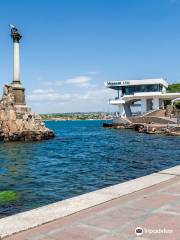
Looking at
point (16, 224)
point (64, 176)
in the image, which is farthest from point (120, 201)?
point (64, 176)

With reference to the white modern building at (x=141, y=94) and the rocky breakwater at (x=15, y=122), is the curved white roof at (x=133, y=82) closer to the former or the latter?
the white modern building at (x=141, y=94)

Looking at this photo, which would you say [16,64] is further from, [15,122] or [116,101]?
[116,101]

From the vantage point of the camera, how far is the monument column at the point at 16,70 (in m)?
54.2

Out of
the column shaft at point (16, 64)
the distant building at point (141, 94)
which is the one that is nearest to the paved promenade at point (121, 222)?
the column shaft at point (16, 64)

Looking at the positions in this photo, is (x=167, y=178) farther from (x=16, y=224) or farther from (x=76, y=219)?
(x=16, y=224)

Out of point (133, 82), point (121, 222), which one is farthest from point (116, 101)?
point (121, 222)

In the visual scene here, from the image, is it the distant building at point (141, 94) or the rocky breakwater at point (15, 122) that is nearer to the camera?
the rocky breakwater at point (15, 122)

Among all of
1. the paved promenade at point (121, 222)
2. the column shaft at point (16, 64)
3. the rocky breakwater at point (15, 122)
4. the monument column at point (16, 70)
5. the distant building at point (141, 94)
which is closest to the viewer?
the paved promenade at point (121, 222)

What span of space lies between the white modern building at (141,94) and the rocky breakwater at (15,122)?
1431 inches

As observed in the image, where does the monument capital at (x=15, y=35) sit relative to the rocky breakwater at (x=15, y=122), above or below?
above

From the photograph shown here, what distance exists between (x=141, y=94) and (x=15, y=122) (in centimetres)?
4020

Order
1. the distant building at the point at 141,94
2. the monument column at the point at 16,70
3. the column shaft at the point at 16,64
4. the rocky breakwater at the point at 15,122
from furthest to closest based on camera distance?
the distant building at the point at 141,94 → the rocky breakwater at the point at 15,122 → the monument column at the point at 16,70 → the column shaft at the point at 16,64

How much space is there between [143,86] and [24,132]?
4280 cm

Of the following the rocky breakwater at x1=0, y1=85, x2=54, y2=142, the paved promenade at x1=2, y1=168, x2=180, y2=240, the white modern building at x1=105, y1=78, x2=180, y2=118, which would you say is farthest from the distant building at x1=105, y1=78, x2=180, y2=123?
the paved promenade at x1=2, y1=168, x2=180, y2=240
